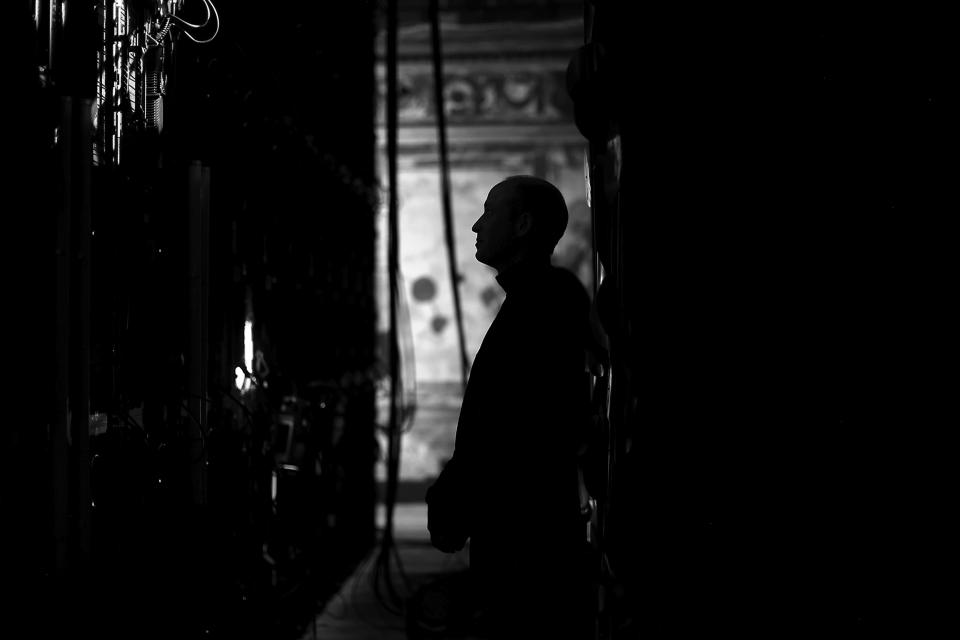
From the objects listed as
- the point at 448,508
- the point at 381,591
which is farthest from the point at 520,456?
the point at 381,591

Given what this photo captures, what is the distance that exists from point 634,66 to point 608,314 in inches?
20.7

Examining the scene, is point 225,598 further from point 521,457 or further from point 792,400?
point 792,400

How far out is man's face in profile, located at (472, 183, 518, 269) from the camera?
272 centimetres

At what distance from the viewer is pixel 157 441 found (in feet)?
10.3

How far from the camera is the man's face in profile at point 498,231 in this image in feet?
8.94

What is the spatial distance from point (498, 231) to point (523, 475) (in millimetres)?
597

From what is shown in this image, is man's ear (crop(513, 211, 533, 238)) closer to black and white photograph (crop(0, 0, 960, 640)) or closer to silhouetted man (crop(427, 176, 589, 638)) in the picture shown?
black and white photograph (crop(0, 0, 960, 640))

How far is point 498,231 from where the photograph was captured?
2730mm

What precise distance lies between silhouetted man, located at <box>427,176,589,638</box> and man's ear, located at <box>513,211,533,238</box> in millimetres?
186

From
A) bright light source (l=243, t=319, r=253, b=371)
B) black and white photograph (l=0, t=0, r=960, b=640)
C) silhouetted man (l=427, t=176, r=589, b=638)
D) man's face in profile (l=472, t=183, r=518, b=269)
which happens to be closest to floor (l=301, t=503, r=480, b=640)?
bright light source (l=243, t=319, r=253, b=371)

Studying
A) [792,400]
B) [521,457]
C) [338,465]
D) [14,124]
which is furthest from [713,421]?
[338,465]

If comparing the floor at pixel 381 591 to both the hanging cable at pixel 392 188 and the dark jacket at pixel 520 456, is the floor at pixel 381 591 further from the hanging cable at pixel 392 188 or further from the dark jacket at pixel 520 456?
the dark jacket at pixel 520 456

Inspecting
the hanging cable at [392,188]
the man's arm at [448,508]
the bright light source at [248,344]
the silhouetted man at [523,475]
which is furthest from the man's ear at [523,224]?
the hanging cable at [392,188]

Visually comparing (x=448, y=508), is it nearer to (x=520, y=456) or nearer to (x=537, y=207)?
(x=520, y=456)
